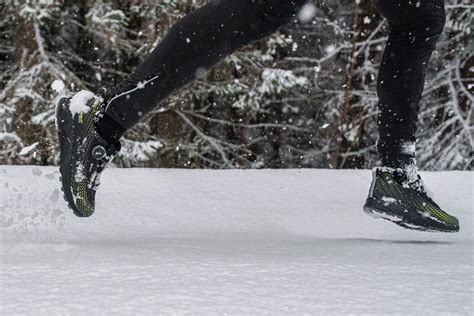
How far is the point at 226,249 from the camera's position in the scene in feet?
4.17

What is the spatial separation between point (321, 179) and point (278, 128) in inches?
352

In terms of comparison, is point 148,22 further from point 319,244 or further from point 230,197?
point 319,244

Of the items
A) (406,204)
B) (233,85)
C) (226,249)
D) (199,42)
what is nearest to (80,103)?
(199,42)

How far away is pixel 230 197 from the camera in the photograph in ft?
6.67

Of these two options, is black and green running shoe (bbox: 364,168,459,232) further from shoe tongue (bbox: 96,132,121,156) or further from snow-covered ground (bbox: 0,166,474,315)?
shoe tongue (bbox: 96,132,121,156)

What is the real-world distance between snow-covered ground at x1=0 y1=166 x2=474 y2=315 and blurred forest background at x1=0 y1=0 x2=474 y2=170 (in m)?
3.61

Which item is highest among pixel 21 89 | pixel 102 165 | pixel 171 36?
pixel 21 89

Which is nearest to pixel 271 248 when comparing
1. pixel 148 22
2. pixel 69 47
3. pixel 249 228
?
pixel 249 228

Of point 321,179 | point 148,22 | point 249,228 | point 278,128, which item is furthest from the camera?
point 278,128

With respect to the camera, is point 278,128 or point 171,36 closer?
point 171,36

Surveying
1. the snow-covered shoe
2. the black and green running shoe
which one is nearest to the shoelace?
the snow-covered shoe

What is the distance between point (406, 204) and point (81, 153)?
0.85m

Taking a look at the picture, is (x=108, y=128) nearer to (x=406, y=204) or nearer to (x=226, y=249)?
(x=226, y=249)

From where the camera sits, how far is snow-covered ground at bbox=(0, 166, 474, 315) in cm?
82
